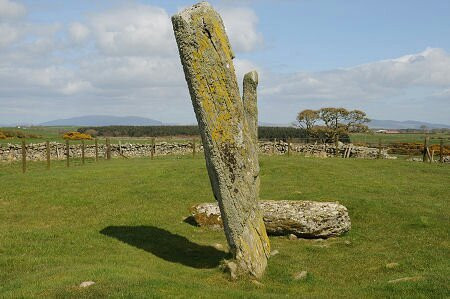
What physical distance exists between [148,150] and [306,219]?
1430 inches

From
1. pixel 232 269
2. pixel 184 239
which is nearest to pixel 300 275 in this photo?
pixel 232 269

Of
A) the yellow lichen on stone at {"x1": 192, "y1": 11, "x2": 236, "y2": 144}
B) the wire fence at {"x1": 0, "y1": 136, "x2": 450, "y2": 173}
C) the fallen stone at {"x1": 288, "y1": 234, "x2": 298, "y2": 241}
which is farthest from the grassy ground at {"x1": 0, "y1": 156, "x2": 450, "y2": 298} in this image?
the wire fence at {"x1": 0, "y1": 136, "x2": 450, "y2": 173}

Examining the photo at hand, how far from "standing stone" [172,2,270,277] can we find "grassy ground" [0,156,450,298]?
1.10m

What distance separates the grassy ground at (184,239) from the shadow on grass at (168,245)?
0.03m

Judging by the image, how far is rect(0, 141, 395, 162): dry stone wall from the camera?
44.2 metres

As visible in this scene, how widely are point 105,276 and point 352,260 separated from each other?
6867 mm

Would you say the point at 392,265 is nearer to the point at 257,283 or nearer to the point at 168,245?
the point at 257,283

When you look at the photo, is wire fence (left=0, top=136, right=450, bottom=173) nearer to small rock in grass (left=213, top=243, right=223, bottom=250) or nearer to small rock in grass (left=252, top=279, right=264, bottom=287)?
small rock in grass (left=213, top=243, right=223, bottom=250)

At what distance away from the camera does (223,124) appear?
10977mm

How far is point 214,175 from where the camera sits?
36.7 ft

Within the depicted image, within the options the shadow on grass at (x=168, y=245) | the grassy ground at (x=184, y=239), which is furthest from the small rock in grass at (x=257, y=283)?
the shadow on grass at (x=168, y=245)

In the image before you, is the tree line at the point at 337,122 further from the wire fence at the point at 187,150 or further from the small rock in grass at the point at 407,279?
the small rock in grass at the point at 407,279

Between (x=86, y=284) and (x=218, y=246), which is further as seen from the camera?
(x=218, y=246)

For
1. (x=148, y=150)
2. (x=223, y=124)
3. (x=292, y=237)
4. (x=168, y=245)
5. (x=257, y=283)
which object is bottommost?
(x=292, y=237)
